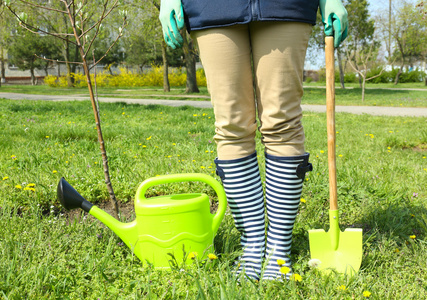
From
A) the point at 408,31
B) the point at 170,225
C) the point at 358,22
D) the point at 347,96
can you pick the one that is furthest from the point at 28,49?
the point at 170,225

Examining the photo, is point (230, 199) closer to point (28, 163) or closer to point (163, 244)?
point (163, 244)

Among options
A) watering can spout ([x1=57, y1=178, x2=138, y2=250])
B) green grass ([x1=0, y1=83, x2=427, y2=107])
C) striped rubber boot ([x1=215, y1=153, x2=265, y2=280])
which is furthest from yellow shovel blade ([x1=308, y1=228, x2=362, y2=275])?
green grass ([x1=0, y1=83, x2=427, y2=107])

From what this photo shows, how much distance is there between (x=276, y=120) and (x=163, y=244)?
25.4 inches

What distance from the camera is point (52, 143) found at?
378 centimetres

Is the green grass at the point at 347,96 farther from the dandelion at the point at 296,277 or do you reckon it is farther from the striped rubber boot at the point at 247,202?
the dandelion at the point at 296,277

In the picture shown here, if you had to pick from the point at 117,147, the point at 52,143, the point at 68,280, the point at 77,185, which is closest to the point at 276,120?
the point at 68,280

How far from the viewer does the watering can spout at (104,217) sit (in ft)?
5.26

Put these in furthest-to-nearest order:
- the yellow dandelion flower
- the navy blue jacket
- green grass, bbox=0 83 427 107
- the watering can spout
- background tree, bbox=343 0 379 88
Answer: background tree, bbox=343 0 379 88 → green grass, bbox=0 83 427 107 → the watering can spout → the yellow dandelion flower → the navy blue jacket

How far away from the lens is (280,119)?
144 centimetres

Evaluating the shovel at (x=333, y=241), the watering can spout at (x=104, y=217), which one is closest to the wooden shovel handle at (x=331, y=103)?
the shovel at (x=333, y=241)

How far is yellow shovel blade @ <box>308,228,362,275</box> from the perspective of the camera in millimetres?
1533

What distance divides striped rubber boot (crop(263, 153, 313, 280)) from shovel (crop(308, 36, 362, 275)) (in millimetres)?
104

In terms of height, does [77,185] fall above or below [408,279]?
above

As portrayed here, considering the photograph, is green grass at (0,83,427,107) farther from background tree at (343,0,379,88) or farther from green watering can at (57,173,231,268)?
green watering can at (57,173,231,268)
